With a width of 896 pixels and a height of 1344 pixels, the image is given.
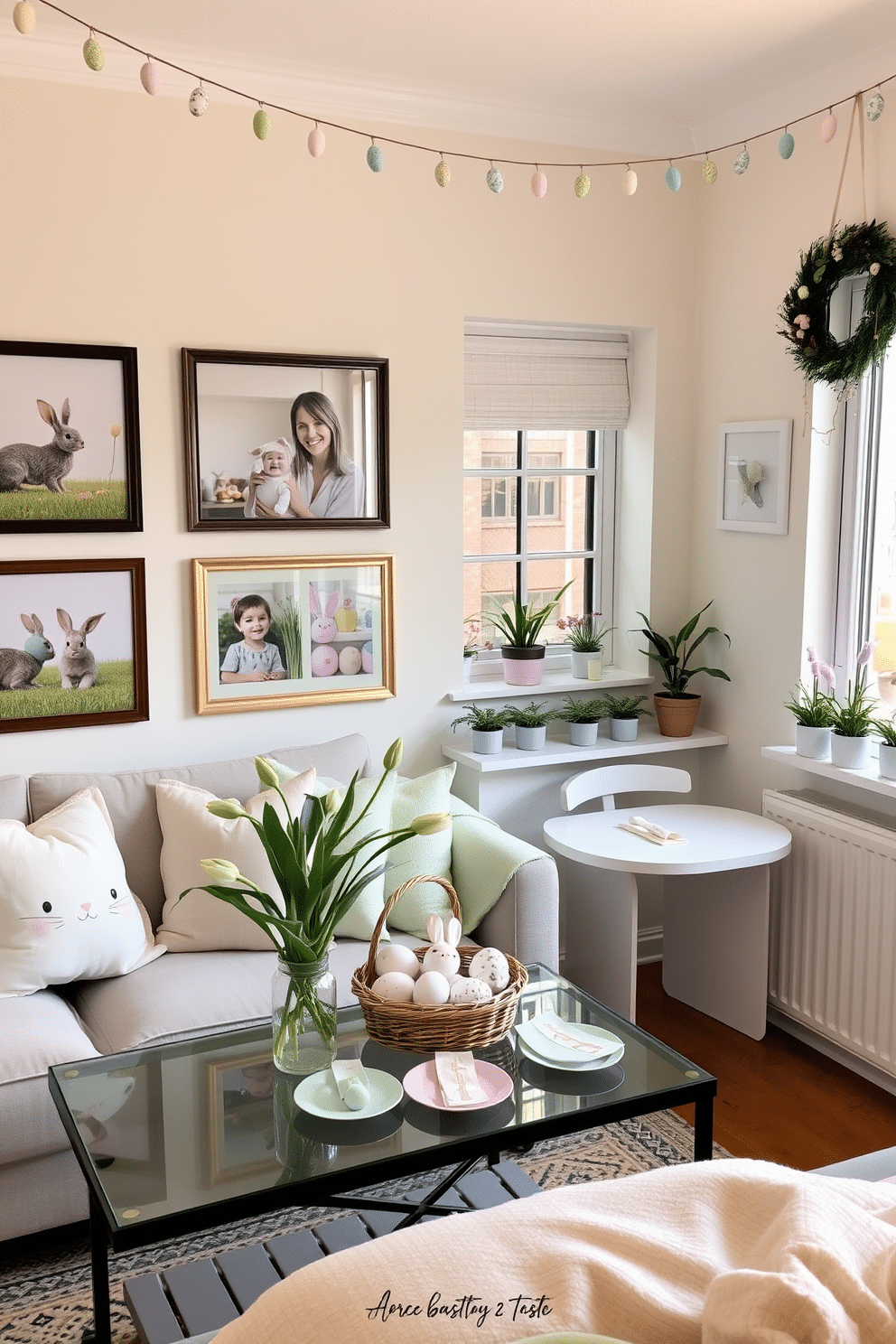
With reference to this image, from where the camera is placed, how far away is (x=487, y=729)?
3.54 m

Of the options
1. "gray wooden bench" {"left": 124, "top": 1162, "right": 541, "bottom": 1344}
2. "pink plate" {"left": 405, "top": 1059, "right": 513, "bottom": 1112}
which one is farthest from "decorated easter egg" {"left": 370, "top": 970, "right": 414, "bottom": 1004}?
"gray wooden bench" {"left": 124, "top": 1162, "right": 541, "bottom": 1344}

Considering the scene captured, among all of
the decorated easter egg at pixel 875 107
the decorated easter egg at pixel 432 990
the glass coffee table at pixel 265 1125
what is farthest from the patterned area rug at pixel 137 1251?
the decorated easter egg at pixel 875 107

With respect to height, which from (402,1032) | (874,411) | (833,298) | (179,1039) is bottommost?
(179,1039)

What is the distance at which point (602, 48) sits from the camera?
9.82 ft

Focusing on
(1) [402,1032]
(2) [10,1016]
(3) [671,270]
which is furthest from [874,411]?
(2) [10,1016]

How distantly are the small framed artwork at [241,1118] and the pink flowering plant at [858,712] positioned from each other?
1.80m

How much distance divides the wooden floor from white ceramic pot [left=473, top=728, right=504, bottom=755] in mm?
919

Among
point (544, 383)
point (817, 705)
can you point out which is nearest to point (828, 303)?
point (544, 383)

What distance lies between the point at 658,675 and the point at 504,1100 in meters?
2.21

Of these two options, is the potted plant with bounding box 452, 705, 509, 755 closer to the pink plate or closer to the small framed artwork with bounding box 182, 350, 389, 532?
the small framed artwork with bounding box 182, 350, 389, 532

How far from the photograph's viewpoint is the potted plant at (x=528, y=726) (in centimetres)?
357

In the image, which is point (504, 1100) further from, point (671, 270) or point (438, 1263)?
point (671, 270)

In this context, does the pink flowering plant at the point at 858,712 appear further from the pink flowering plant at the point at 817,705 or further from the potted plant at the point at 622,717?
the potted plant at the point at 622,717

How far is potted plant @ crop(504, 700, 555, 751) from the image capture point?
141 inches
